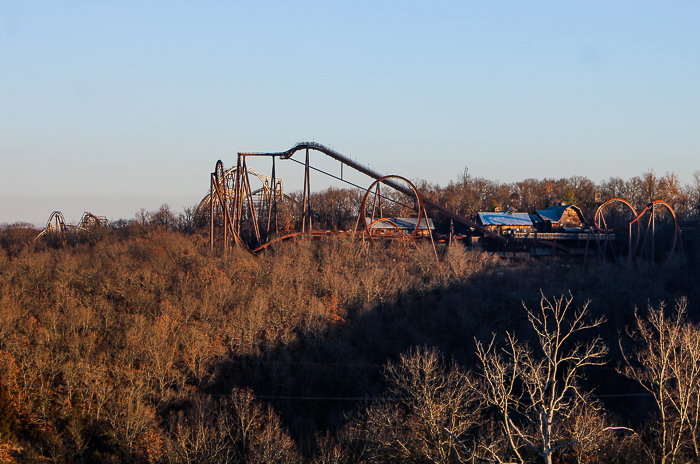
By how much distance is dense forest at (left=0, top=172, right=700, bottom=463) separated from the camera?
21.8 m

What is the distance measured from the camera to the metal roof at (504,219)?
45.2 meters

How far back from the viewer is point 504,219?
151 feet

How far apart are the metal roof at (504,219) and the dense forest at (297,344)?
19.1 ft

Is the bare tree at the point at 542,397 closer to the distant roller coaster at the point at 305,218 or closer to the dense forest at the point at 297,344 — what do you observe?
the dense forest at the point at 297,344

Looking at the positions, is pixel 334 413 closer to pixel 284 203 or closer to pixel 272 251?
pixel 272 251

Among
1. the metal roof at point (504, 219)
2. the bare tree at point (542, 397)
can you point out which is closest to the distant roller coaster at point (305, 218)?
the metal roof at point (504, 219)

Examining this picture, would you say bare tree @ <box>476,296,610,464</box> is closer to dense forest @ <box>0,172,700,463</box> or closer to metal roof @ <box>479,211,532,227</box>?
dense forest @ <box>0,172,700,463</box>

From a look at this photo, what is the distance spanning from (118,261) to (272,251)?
9893 mm

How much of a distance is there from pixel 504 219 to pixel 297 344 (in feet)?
72.9

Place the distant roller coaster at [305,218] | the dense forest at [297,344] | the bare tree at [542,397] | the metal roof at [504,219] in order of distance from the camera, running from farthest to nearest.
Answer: the metal roof at [504,219] → the distant roller coaster at [305,218] → the dense forest at [297,344] → the bare tree at [542,397]

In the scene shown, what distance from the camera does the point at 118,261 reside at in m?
35.0

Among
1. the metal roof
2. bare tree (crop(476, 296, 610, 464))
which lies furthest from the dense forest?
the metal roof

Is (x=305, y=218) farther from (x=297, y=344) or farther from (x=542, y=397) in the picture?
(x=542, y=397)

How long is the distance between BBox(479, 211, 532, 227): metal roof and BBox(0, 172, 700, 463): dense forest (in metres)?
5.84
